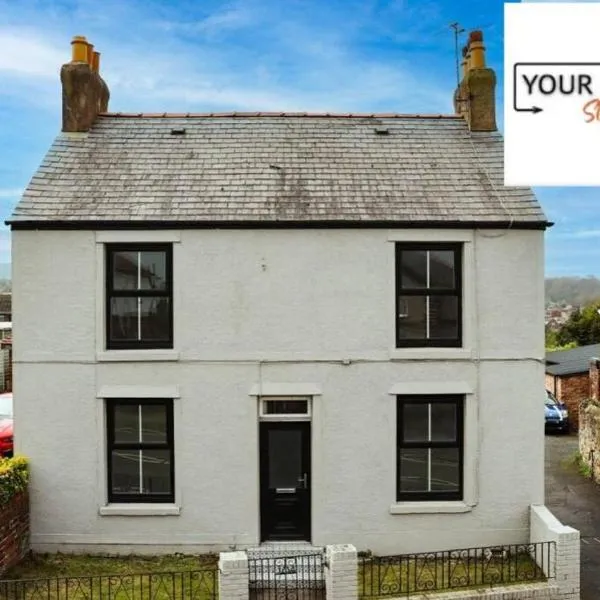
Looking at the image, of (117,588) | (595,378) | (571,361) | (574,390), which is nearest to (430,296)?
(117,588)

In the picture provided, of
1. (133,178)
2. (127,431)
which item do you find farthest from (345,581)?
(133,178)

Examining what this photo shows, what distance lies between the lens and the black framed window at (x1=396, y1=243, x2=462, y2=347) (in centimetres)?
1173

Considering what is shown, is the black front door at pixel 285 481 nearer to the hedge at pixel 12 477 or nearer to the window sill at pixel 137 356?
the window sill at pixel 137 356

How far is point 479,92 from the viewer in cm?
1327

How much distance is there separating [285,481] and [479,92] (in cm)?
849

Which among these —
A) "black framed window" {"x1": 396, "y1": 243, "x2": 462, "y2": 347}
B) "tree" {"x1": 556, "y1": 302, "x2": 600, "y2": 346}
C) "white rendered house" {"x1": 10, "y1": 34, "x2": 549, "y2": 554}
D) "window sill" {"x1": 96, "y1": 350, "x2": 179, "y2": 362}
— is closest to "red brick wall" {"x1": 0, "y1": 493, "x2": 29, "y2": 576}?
"white rendered house" {"x1": 10, "y1": 34, "x2": 549, "y2": 554}

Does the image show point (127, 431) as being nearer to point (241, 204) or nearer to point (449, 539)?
point (241, 204)

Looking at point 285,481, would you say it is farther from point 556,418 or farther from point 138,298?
point 556,418

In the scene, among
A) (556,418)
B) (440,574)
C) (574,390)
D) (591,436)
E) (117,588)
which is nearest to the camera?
(117,588)

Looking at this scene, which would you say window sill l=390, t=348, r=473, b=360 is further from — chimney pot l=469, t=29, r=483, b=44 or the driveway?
Answer: chimney pot l=469, t=29, r=483, b=44

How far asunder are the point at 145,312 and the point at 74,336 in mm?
1287

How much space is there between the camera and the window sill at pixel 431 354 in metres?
11.6

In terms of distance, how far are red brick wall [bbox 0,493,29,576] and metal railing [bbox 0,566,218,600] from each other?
701 millimetres

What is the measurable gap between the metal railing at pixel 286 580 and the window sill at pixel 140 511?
1724 mm
